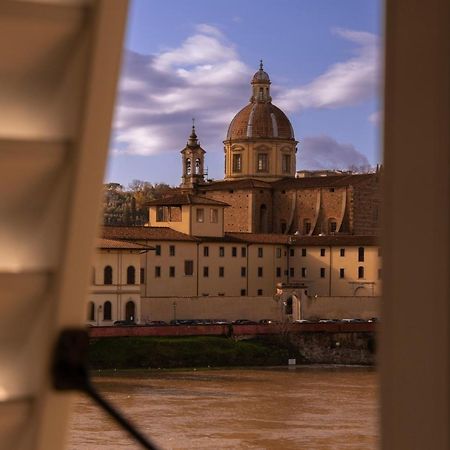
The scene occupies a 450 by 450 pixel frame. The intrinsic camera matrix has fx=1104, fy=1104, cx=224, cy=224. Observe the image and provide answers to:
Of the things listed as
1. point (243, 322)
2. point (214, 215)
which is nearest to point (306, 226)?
point (214, 215)

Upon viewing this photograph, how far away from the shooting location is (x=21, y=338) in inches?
25.3

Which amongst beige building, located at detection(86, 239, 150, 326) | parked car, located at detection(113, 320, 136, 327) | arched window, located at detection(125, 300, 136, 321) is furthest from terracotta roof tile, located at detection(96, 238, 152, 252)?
parked car, located at detection(113, 320, 136, 327)

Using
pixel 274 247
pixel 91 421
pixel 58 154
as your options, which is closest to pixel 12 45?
pixel 58 154

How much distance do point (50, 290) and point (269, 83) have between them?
37758 mm

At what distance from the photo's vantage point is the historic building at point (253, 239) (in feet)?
82.2

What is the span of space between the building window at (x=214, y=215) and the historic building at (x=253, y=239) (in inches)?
1.0

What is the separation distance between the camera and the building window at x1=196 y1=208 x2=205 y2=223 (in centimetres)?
2709

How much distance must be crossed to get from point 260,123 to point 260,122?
0.11 feet

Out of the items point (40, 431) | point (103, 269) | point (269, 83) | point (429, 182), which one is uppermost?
point (269, 83)

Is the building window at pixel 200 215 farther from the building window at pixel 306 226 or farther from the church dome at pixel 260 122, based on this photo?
the church dome at pixel 260 122

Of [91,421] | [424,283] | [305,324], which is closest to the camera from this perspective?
[424,283]

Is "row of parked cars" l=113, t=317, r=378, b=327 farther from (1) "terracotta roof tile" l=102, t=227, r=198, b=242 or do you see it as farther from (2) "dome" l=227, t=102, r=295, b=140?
(2) "dome" l=227, t=102, r=295, b=140

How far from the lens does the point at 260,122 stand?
35906mm

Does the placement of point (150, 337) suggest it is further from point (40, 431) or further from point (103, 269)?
point (40, 431)
